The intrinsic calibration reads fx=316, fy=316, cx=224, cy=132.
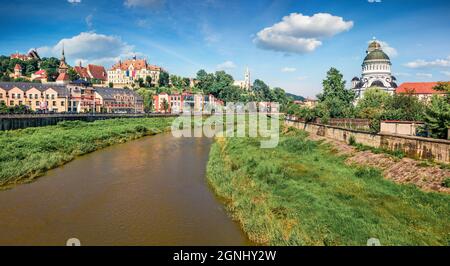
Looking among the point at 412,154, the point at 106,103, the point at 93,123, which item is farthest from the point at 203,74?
the point at 412,154

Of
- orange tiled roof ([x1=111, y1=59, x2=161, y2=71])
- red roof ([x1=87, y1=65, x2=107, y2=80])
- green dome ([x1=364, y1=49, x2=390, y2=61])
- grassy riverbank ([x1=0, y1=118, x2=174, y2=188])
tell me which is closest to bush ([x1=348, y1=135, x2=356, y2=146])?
grassy riverbank ([x1=0, y1=118, x2=174, y2=188])

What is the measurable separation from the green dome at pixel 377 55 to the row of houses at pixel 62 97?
3400 inches

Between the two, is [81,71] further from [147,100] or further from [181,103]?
[181,103]

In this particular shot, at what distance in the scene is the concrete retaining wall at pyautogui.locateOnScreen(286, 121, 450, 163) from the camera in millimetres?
18859

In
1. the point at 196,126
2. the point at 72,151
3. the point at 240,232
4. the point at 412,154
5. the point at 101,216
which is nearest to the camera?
the point at 240,232

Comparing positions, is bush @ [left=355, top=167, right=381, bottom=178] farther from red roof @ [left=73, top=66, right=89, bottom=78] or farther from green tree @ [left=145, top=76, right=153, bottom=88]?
red roof @ [left=73, top=66, right=89, bottom=78]

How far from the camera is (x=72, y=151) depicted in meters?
32.2

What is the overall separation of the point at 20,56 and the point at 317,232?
6688 inches

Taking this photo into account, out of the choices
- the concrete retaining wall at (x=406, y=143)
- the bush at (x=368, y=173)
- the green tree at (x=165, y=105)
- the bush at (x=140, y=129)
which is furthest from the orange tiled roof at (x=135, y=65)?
the bush at (x=368, y=173)

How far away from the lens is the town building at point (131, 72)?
5443 inches

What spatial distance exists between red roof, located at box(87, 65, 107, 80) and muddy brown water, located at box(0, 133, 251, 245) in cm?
12384

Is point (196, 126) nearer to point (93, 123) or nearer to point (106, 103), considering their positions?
point (93, 123)

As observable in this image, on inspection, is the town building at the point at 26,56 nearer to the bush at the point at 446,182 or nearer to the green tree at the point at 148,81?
the green tree at the point at 148,81

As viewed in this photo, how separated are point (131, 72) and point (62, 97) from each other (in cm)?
6392
